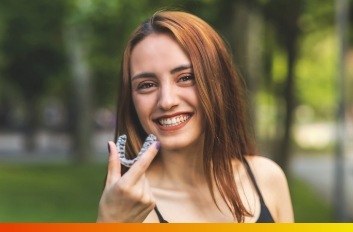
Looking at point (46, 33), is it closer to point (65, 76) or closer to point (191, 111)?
point (65, 76)

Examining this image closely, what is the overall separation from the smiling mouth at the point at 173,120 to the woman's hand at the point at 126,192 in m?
0.11

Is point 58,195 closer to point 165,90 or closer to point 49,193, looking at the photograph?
point 49,193

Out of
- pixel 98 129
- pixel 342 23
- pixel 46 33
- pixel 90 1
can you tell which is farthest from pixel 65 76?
pixel 98 129

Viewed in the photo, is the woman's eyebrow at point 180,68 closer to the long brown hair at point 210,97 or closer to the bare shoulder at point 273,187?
the long brown hair at point 210,97

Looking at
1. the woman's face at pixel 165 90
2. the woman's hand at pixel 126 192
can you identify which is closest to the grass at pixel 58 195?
the woman's face at pixel 165 90

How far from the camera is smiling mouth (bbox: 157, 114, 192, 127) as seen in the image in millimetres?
1776

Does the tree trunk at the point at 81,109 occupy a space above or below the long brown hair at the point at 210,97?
above

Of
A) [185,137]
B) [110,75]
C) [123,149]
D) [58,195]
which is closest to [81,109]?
[110,75]

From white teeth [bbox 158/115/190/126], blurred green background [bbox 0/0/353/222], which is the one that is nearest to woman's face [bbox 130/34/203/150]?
white teeth [bbox 158/115/190/126]

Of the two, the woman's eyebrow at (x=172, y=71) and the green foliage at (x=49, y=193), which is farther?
the green foliage at (x=49, y=193)

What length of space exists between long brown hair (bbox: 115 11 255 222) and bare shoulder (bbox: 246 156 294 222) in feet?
0.31

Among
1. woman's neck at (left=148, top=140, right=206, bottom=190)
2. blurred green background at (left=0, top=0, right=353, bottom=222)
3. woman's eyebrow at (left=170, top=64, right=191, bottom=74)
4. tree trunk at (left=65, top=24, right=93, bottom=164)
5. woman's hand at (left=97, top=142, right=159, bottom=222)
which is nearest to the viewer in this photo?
woman's hand at (left=97, top=142, right=159, bottom=222)

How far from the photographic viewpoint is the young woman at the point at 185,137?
1.67 meters

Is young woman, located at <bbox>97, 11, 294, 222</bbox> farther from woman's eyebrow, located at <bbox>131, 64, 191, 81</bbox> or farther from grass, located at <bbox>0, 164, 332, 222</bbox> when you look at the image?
grass, located at <bbox>0, 164, 332, 222</bbox>
